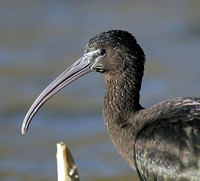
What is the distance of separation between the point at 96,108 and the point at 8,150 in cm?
176

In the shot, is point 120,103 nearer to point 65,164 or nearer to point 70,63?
point 65,164

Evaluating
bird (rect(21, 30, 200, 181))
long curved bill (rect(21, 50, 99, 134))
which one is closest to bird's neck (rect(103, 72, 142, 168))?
bird (rect(21, 30, 200, 181))

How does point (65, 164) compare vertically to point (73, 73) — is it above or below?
below

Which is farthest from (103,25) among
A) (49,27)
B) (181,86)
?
(181,86)

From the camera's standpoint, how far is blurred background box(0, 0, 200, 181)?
13.0 meters

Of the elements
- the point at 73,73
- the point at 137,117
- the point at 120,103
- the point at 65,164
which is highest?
the point at 73,73

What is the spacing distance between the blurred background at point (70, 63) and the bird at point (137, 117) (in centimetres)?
372

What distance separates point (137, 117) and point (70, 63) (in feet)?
21.1

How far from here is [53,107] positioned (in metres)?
14.1

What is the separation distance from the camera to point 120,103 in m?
8.96

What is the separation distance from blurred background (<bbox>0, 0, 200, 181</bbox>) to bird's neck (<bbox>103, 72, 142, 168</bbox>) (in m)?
3.66

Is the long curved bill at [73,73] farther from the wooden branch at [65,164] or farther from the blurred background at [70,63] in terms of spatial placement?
the blurred background at [70,63]

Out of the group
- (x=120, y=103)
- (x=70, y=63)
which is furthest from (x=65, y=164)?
(x=70, y=63)

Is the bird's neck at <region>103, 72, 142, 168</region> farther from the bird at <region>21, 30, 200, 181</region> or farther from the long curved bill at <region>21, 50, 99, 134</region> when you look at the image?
the long curved bill at <region>21, 50, 99, 134</region>
